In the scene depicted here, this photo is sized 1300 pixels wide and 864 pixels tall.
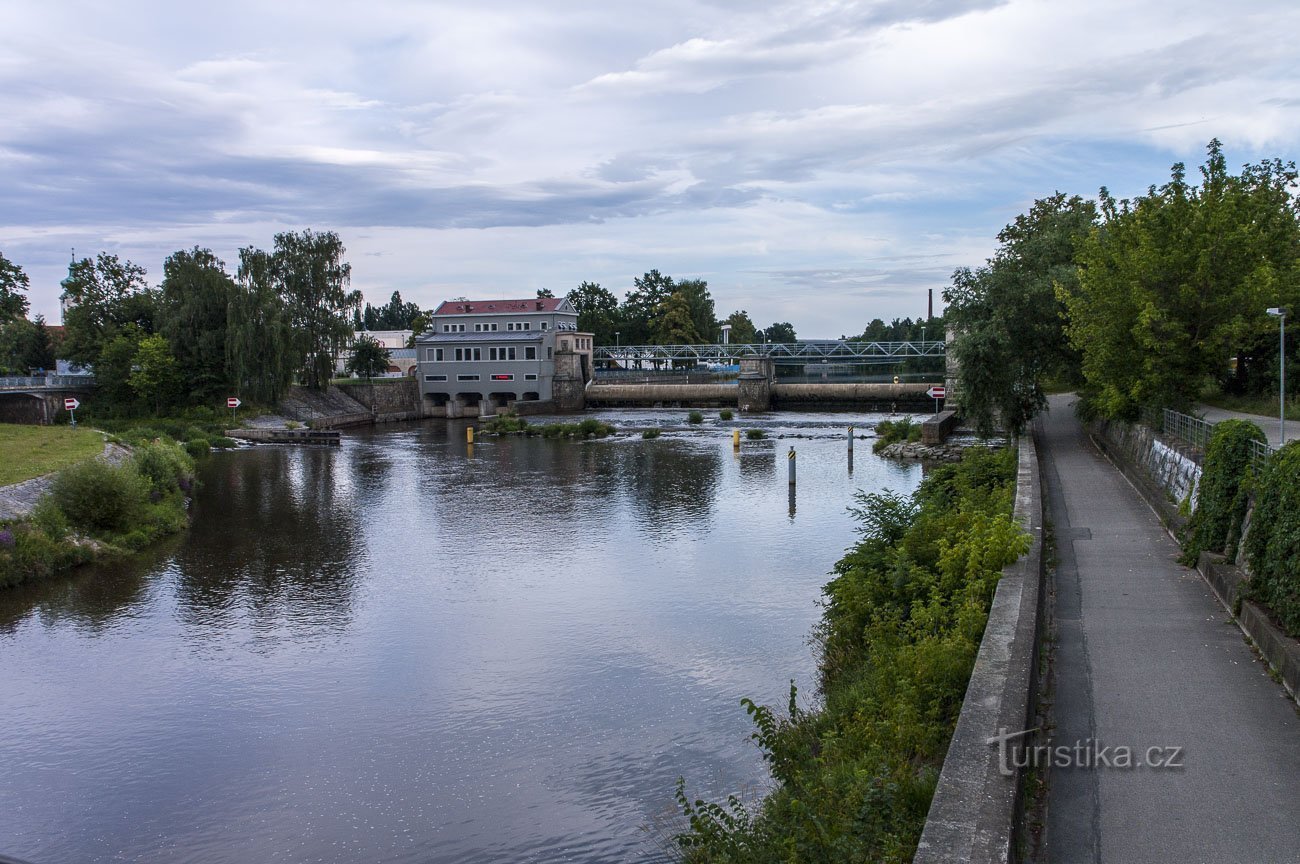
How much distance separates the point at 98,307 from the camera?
235ft

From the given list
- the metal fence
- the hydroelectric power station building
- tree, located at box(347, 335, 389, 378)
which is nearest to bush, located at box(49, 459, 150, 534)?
the metal fence

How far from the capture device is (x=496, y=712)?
15.0 m

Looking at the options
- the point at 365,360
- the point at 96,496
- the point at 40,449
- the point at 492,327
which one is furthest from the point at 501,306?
the point at 96,496

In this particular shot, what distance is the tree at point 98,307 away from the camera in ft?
228

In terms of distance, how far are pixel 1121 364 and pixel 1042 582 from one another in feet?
52.2

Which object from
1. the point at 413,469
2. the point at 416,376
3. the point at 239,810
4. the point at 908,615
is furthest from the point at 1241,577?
the point at 416,376

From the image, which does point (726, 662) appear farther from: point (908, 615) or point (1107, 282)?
point (1107, 282)

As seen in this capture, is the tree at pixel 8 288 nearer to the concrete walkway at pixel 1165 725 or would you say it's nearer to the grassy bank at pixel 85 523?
the grassy bank at pixel 85 523

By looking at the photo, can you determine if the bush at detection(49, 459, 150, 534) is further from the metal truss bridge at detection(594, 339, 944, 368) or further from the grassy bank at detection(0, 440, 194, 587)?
the metal truss bridge at detection(594, 339, 944, 368)

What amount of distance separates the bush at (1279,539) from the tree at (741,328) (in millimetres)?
125542

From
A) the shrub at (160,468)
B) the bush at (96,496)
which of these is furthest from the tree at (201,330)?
the bush at (96,496)

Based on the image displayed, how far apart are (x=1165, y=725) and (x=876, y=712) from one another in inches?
122

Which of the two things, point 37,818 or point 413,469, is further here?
point 413,469

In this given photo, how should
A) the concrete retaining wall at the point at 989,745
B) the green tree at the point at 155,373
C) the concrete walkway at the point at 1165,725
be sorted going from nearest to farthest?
the concrete retaining wall at the point at 989,745 → the concrete walkway at the point at 1165,725 → the green tree at the point at 155,373
